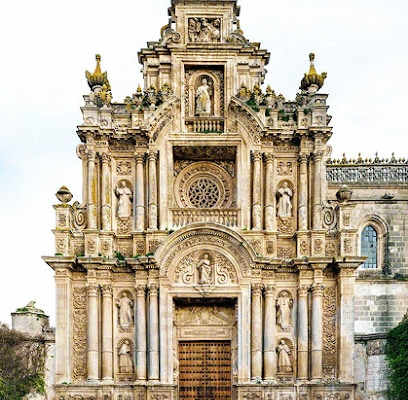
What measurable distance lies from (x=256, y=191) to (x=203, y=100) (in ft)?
12.7

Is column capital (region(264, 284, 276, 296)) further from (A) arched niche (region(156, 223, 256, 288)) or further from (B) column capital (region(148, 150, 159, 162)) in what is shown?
(B) column capital (region(148, 150, 159, 162))

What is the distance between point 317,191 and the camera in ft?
96.4

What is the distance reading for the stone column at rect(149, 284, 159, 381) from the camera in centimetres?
2811

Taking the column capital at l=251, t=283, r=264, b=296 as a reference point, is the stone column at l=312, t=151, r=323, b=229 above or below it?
above

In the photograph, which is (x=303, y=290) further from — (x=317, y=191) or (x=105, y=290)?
(x=105, y=290)

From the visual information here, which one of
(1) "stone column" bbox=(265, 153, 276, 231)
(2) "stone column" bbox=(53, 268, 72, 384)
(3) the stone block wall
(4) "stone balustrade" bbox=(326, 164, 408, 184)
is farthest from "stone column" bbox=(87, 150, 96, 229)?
(3) the stone block wall

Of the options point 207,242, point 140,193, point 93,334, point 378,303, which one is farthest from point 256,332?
point 378,303

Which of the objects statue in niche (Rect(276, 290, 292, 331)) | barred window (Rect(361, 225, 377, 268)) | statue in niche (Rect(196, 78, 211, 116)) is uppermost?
statue in niche (Rect(196, 78, 211, 116))

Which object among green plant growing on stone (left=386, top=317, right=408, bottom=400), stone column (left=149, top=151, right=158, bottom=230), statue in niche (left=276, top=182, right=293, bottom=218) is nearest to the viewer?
green plant growing on stone (left=386, top=317, right=408, bottom=400)

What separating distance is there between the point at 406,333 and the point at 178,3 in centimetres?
1425

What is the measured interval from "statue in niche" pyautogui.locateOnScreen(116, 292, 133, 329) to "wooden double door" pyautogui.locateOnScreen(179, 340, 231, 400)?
205 centimetres

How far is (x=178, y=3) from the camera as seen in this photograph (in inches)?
1214

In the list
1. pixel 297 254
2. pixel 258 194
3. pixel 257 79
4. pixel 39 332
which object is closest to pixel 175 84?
pixel 257 79

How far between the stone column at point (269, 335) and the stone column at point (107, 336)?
5230 millimetres
